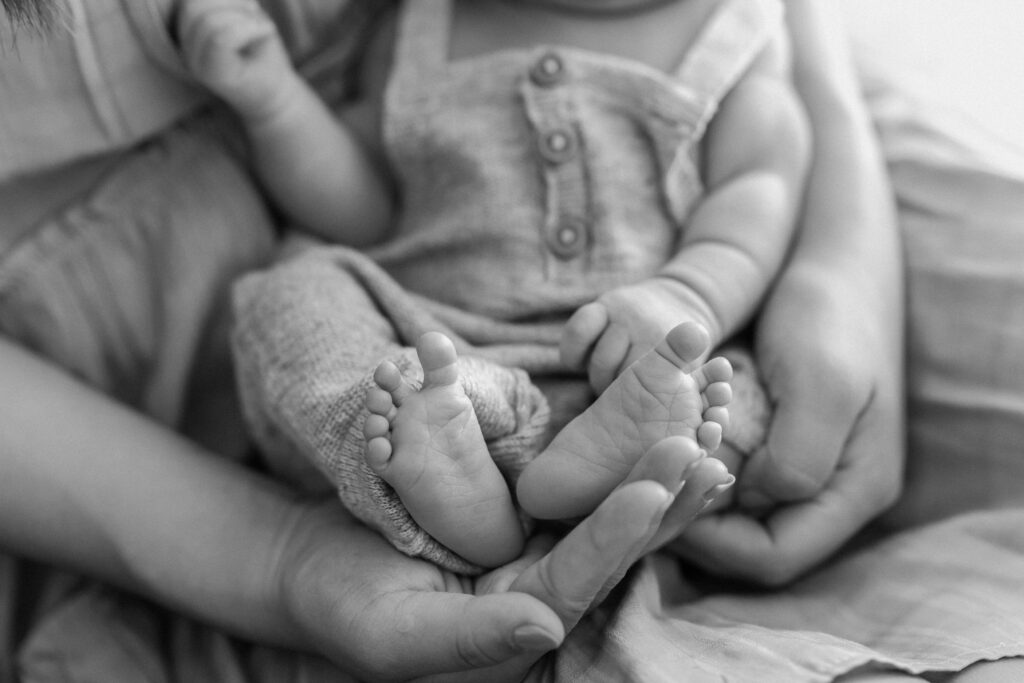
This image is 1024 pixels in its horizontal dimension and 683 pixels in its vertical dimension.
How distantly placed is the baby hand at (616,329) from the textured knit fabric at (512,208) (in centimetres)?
4

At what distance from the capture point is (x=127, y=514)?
81 centimetres

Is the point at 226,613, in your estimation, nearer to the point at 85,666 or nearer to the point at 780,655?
the point at 85,666

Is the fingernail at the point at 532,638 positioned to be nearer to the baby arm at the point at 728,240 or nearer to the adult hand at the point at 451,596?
the adult hand at the point at 451,596

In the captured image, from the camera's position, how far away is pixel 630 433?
0.67m

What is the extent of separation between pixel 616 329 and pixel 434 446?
0.62 ft

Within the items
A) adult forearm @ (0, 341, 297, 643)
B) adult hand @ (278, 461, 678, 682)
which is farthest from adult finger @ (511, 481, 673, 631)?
adult forearm @ (0, 341, 297, 643)

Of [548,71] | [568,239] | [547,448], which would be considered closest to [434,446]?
[547,448]

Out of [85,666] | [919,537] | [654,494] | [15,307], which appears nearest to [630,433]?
[654,494]

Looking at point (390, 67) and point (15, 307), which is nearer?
point (15, 307)

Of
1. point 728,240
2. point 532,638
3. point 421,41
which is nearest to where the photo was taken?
point 532,638

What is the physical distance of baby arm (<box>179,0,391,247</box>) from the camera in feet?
2.91

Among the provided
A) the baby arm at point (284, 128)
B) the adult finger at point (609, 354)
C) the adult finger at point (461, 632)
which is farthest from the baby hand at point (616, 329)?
the baby arm at point (284, 128)

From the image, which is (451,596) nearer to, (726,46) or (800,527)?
(800,527)

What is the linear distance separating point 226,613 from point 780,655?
436mm
